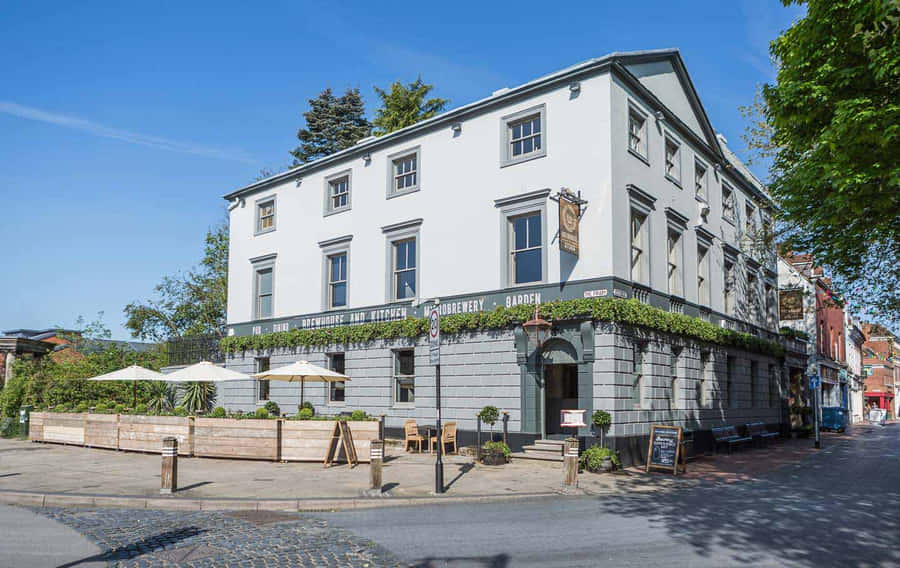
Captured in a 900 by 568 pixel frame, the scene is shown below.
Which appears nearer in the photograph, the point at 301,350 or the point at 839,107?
the point at 839,107

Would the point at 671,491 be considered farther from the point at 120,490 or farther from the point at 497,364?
the point at 120,490

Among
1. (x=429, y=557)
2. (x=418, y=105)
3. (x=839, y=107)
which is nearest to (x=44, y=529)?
(x=429, y=557)

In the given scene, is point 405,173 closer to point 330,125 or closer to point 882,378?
point 330,125

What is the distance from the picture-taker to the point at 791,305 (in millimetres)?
31891

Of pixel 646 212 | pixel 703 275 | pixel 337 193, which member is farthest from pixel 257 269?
pixel 703 275

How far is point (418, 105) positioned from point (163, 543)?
134ft

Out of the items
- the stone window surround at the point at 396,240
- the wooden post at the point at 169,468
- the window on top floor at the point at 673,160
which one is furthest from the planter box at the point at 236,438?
the window on top floor at the point at 673,160

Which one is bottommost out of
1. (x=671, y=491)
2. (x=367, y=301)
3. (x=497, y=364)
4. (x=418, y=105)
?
(x=671, y=491)

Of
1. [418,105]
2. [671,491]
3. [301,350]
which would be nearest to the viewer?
[671,491]

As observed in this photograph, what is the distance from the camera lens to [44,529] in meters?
9.63

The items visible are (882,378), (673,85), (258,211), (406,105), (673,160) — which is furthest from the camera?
(882,378)

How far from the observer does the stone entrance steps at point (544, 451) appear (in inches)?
708

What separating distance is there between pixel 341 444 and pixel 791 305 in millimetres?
23901

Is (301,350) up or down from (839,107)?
down
